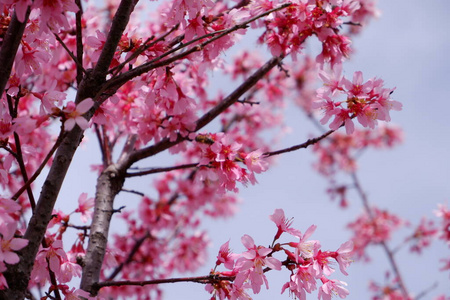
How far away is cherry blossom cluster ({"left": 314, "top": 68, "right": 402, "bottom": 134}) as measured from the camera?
2273 millimetres

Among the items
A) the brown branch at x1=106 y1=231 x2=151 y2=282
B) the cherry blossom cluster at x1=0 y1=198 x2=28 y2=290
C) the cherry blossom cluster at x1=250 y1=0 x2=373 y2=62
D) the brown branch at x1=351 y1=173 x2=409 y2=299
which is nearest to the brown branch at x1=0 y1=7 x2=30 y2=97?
the cherry blossom cluster at x1=0 y1=198 x2=28 y2=290

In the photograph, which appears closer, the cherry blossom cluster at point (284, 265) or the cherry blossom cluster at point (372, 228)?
the cherry blossom cluster at point (284, 265)

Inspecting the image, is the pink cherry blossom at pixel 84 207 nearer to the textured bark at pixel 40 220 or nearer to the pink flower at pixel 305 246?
the textured bark at pixel 40 220

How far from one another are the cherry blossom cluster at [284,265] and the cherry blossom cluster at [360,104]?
0.68m

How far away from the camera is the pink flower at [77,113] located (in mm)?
1551

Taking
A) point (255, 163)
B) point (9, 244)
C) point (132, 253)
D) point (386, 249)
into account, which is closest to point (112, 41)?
point (9, 244)

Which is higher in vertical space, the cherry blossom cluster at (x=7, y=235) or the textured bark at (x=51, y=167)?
the textured bark at (x=51, y=167)

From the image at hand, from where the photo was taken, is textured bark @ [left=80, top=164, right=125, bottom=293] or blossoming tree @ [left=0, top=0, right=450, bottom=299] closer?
blossoming tree @ [left=0, top=0, right=450, bottom=299]

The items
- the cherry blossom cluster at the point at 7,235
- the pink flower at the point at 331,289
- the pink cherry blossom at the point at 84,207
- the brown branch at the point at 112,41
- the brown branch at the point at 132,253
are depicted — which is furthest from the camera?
the brown branch at the point at 132,253

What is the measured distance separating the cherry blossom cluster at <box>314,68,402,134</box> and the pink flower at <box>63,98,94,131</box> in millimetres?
1314

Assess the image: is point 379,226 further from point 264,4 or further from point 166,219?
point 264,4

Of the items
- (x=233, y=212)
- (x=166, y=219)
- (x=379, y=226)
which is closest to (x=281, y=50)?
(x=166, y=219)

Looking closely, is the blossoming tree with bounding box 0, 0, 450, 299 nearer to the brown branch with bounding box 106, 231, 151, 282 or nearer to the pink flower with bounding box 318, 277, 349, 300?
the pink flower with bounding box 318, 277, 349, 300

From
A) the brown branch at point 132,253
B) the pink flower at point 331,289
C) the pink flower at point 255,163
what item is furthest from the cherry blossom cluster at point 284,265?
the brown branch at point 132,253
